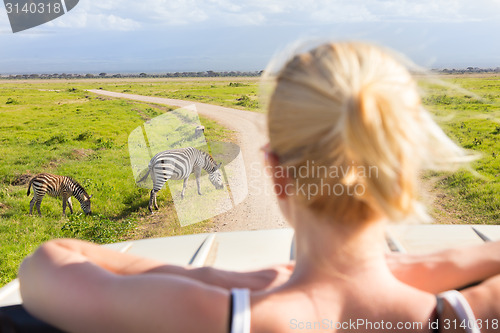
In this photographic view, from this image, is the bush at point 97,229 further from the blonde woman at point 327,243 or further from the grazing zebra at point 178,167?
the blonde woman at point 327,243

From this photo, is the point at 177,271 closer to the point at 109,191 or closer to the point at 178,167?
the point at 178,167

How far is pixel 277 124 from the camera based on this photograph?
94 centimetres

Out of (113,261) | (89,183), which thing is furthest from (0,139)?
(113,261)

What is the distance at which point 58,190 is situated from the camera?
8008 millimetres

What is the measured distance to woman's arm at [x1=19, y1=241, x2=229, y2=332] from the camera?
0.89 metres

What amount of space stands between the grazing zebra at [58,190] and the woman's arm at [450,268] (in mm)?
7330

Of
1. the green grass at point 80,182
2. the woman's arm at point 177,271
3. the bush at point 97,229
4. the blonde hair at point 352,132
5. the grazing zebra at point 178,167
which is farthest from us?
the grazing zebra at point 178,167

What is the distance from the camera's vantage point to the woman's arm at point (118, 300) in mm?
888

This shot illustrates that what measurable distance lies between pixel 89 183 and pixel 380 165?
9.47 metres

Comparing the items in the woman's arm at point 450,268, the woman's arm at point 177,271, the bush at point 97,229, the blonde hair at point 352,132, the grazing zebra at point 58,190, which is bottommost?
the bush at point 97,229

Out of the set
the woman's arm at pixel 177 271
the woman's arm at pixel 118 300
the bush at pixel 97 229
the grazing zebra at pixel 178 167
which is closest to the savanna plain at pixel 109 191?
the bush at pixel 97 229

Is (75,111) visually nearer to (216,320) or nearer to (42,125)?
(42,125)

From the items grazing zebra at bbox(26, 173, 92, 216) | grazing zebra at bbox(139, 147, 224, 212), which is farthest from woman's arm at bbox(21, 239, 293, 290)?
grazing zebra at bbox(26, 173, 92, 216)

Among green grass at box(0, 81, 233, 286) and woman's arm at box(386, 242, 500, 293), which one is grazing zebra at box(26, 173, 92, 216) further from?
woman's arm at box(386, 242, 500, 293)
